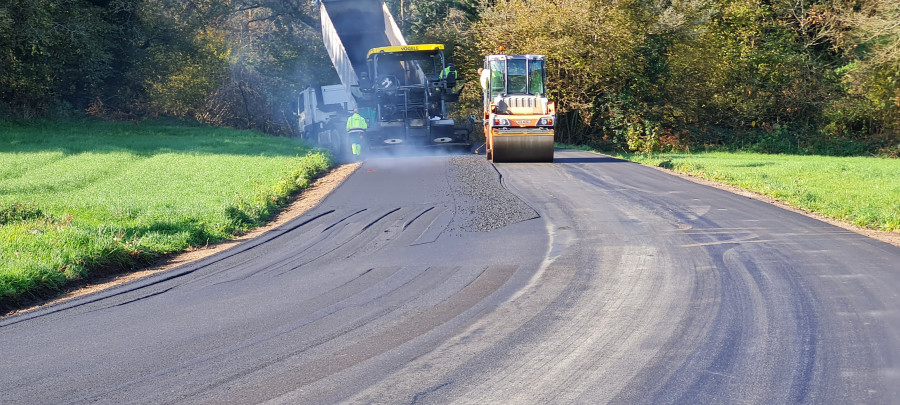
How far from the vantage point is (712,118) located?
1400 inches

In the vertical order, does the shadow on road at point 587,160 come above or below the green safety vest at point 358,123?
below

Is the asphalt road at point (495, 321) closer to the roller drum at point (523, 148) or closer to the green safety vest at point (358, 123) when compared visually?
the roller drum at point (523, 148)

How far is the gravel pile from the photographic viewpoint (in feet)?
37.8

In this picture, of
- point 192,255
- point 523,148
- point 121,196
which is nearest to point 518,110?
point 523,148

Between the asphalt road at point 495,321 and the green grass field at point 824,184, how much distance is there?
4.56 feet

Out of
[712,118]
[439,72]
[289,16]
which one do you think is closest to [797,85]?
[712,118]

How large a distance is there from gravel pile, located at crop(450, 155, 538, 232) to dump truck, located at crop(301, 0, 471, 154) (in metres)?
5.48

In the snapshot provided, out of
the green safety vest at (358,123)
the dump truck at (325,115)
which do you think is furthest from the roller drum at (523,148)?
the dump truck at (325,115)

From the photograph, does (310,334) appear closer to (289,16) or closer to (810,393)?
(810,393)

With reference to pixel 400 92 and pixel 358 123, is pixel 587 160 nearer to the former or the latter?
pixel 400 92

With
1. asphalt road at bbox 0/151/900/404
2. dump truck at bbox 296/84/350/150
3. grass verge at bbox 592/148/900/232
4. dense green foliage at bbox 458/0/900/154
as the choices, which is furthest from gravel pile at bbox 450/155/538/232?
dense green foliage at bbox 458/0/900/154

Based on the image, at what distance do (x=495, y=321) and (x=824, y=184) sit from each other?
496 inches

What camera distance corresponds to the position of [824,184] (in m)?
16.6

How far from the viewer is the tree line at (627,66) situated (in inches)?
1219
